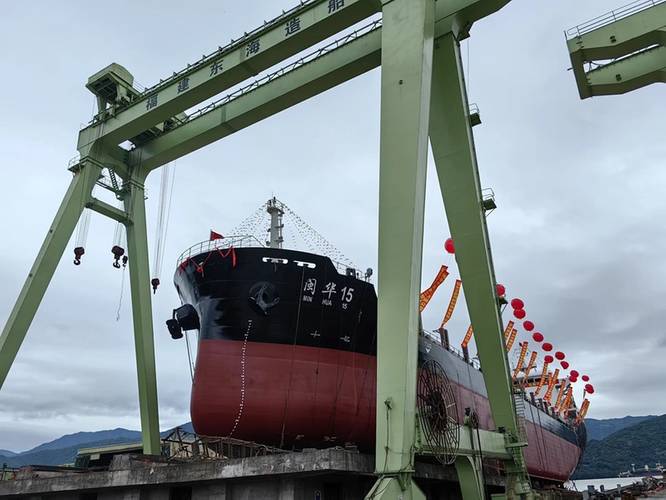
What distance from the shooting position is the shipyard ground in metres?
7.62

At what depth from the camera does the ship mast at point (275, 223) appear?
1483 centimetres

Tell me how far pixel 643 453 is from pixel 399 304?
429ft

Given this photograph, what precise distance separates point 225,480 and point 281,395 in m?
2.69

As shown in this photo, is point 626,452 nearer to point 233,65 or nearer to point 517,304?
point 517,304

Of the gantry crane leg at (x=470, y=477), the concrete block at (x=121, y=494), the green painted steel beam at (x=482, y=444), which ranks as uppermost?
the green painted steel beam at (x=482, y=444)

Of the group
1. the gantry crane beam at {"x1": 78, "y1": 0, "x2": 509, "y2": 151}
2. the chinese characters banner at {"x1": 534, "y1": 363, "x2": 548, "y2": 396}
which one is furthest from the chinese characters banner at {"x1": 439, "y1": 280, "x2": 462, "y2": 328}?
the chinese characters banner at {"x1": 534, "y1": 363, "x2": 548, "y2": 396}

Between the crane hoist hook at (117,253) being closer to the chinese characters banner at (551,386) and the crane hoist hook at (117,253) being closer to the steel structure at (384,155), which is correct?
the steel structure at (384,155)

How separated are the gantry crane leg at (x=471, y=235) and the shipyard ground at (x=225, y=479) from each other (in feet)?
5.65

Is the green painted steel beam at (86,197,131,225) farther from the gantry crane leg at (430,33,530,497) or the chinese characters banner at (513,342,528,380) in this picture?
the chinese characters banner at (513,342,528,380)

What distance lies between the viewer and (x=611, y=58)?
963cm

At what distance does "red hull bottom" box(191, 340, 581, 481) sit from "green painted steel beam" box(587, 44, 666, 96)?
23.7 ft

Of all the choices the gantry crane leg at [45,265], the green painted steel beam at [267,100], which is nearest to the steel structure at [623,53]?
the green painted steel beam at [267,100]

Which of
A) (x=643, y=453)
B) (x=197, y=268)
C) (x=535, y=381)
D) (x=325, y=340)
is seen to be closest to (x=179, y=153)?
(x=197, y=268)

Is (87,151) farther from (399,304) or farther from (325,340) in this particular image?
(399,304)
